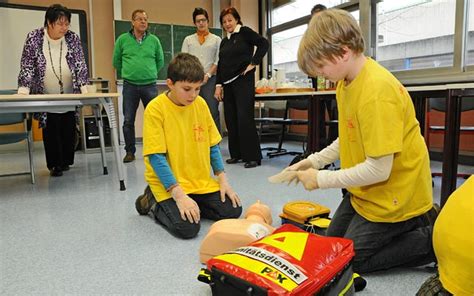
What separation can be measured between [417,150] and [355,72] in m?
0.30

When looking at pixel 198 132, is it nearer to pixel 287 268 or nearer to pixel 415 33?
pixel 287 268

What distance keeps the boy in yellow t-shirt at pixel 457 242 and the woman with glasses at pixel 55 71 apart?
2.57 meters

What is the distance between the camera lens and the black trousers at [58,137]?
2.93 metres

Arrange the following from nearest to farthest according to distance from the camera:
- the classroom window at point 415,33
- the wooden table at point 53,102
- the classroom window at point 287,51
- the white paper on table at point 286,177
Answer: the white paper on table at point 286,177 → the wooden table at point 53,102 → the classroom window at point 415,33 → the classroom window at point 287,51

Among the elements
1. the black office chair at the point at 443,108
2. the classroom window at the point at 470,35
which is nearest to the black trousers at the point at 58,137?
the black office chair at the point at 443,108

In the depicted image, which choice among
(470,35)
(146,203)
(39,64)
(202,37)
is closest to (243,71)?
(202,37)

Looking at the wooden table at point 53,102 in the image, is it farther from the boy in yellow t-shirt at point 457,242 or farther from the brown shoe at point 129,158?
the boy in yellow t-shirt at point 457,242

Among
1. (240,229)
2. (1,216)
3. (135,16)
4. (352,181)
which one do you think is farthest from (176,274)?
(135,16)

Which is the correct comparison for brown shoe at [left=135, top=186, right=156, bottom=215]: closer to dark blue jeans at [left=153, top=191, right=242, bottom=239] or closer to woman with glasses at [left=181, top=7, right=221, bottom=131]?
dark blue jeans at [left=153, top=191, right=242, bottom=239]

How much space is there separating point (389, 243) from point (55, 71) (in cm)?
258

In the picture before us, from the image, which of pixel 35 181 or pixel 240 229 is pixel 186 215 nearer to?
pixel 240 229

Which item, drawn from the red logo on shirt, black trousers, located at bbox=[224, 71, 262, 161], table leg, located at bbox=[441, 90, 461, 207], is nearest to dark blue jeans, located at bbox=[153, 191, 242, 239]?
the red logo on shirt

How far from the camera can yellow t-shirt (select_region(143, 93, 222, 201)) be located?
1.66m

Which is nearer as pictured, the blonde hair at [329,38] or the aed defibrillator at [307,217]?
the blonde hair at [329,38]
